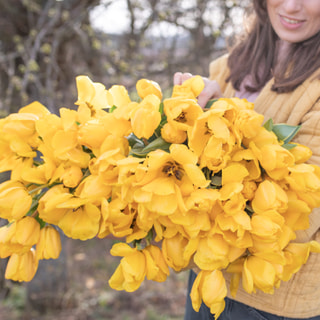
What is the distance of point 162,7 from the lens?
9.16 ft

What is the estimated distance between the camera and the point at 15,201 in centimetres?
72

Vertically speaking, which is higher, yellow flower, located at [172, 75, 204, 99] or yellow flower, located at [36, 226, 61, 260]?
yellow flower, located at [172, 75, 204, 99]

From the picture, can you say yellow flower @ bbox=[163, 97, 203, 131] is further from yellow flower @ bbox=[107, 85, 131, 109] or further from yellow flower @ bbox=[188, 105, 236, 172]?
yellow flower @ bbox=[107, 85, 131, 109]

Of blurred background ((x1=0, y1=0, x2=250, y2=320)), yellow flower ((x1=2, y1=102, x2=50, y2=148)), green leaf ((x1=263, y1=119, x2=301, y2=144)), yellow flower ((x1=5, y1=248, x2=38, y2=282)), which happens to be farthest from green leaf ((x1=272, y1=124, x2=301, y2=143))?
blurred background ((x1=0, y1=0, x2=250, y2=320))

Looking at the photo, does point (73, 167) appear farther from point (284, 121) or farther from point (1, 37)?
point (1, 37)

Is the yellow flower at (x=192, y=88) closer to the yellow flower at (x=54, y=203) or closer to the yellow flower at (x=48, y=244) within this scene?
the yellow flower at (x=54, y=203)

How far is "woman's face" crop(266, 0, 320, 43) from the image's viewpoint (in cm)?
99

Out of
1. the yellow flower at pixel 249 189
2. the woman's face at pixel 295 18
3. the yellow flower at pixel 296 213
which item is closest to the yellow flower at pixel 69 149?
the yellow flower at pixel 249 189

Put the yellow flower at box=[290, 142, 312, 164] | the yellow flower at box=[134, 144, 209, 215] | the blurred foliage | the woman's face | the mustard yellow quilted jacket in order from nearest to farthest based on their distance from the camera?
1. the yellow flower at box=[134, 144, 209, 215]
2. the yellow flower at box=[290, 142, 312, 164]
3. the mustard yellow quilted jacket
4. the woman's face
5. the blurred foliage

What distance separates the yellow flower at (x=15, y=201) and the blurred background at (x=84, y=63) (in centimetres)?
181

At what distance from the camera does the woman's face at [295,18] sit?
993 mm

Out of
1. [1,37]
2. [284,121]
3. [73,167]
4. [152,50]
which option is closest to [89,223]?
[73,167]

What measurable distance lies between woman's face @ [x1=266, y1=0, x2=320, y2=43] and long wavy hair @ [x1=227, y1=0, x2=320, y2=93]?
42 mm

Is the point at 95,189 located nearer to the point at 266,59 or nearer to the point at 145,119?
the point at 145,119
